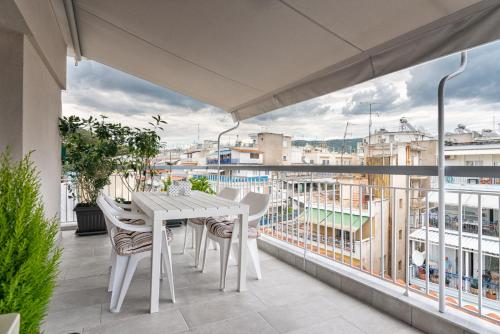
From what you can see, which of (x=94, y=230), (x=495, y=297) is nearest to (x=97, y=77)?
(x=94, y=230)

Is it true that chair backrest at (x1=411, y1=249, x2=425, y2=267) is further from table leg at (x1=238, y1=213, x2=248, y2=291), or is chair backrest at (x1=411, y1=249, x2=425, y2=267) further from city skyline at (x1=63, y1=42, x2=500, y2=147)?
table leg at (x1=238, y1=213, x2=248, y2=291)

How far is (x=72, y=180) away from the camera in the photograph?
4.97 meters

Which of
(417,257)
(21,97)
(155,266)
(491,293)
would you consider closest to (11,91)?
(21,97)

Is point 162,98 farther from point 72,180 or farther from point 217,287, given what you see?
point 217,287

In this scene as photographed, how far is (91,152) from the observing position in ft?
15.6

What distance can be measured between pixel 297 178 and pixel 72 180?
12.9 feet

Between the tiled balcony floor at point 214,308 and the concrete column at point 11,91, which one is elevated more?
the concrete column at point 11,91

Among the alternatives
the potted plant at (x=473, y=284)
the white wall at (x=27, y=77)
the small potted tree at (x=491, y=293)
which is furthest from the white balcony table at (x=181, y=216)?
the small potted tree at (x=491, y=293)

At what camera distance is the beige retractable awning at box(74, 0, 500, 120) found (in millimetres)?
1915

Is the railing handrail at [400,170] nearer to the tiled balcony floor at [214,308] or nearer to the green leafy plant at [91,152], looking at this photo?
the tiled balcony floor at [214,308]

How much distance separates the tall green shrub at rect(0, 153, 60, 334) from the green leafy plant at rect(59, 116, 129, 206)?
3632mm

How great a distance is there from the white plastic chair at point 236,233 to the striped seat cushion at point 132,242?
2.22 ft

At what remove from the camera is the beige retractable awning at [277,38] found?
6.28 ft

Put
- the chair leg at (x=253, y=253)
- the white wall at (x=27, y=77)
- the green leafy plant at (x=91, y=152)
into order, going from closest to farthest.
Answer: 1. the white wall at (x=27, y=77)
2. the chair leg at (x=253, y=253)
3. the green leafy plant at (x=91, y=152)
